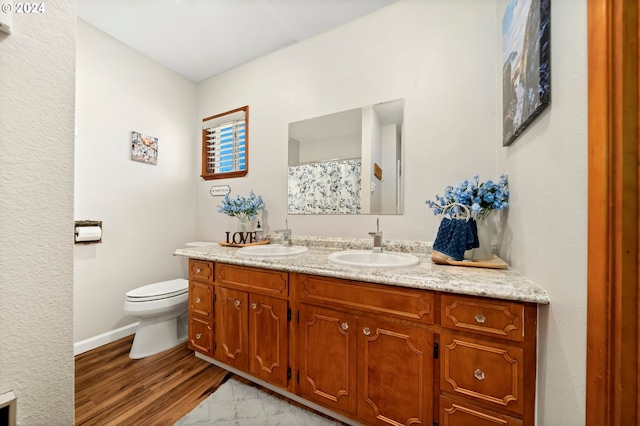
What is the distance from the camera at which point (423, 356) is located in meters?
0.98

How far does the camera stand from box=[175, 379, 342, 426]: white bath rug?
1241 millimetres

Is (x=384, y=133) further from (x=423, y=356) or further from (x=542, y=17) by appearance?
(x=423, y=356)

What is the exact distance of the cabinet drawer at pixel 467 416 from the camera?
2.81 feet

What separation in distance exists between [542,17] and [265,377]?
2.07m

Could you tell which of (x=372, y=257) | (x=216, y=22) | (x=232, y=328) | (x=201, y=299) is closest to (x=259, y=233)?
(x=201, y=299)

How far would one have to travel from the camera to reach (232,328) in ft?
5.05

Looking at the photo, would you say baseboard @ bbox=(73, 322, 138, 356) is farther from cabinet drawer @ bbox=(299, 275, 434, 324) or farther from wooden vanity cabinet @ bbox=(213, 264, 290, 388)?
cabinet drawer @ bbox=(299, 275, 434, 324)

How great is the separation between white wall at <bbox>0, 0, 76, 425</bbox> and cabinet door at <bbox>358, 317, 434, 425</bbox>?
1014 millimetres

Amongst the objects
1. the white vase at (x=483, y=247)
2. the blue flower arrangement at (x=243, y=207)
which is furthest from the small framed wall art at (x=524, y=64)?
the blue flower arrangement at (x=243, y=207)

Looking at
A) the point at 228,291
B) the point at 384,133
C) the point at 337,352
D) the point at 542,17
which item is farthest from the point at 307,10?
the point at 337,352

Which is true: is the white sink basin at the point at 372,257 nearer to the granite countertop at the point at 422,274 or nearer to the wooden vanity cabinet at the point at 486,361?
the granite countertop at the point at 422,274

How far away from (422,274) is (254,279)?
3.14 ft

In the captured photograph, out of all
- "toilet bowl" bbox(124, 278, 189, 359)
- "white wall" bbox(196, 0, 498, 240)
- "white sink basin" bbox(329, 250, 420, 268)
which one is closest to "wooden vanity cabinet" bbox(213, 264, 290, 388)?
"white sink basin" bbox(329, 250, 420, 268)

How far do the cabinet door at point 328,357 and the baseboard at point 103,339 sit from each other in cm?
182
